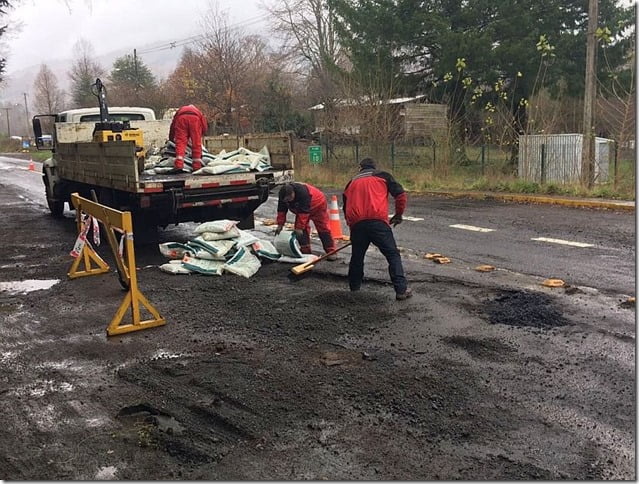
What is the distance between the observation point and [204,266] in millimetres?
7805

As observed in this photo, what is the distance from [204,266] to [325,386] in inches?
155

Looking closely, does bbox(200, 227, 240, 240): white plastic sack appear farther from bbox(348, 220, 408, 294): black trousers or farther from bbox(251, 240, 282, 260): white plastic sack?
Answer: bbox(348, 220, 408, 294): black trousers

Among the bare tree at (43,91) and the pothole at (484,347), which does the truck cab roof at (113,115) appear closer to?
the pothole at (484,347)

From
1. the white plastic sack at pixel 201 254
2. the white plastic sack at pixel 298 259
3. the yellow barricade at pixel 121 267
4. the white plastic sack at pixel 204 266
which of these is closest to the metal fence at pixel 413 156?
the white plastic sack at pixel 298 259

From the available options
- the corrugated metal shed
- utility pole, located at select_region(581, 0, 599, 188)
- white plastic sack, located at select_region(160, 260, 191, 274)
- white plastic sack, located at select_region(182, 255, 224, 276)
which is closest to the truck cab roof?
white plastic sack, located at select_region(160, 260, 191, 274)

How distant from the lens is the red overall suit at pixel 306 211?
7980 millimetres

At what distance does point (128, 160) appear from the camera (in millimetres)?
8383

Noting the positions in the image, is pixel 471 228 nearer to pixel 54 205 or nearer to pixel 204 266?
pixel 204 266

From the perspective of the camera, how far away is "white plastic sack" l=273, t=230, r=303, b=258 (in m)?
8.20

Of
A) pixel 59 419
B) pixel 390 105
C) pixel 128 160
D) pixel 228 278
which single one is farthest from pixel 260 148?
pixel 390 105

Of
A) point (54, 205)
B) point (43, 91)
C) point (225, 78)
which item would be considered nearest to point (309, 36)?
point (225, 78)

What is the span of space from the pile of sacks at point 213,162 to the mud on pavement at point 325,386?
9.49 ft

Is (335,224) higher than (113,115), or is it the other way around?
(113,115)

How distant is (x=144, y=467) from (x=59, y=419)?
3.17ft
